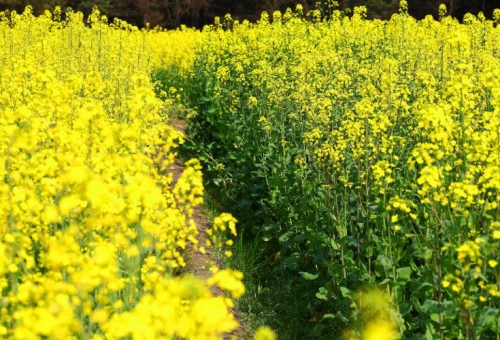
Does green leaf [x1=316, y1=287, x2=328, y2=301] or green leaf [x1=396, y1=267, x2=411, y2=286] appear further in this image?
green leaf [x1=316, y1=287, x2=328, y2=301]

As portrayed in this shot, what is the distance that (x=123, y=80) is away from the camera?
805 centimetres

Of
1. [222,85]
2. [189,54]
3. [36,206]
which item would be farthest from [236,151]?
[189,54]

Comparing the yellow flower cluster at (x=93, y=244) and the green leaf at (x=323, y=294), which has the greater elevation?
the yellow flower cluster at (x=93, y=244)

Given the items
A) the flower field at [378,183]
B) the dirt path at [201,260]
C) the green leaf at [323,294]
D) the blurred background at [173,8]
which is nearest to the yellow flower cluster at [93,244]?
the dirt path at [201,260]

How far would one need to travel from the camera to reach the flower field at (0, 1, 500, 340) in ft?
8.07

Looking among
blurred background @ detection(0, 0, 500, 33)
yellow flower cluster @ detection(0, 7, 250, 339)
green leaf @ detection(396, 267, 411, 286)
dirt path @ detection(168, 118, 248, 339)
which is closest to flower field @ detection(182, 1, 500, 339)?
green leaf @ detection(396, 267, 411, 286)

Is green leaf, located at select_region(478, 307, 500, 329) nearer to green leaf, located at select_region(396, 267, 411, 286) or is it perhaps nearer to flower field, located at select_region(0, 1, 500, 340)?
flower field, located at select_region(0, 1, 500, 340)

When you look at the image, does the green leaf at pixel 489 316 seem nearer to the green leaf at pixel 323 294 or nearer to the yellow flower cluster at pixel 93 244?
the yellow flower cluster at pixel 93 244

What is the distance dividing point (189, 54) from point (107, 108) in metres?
8.35

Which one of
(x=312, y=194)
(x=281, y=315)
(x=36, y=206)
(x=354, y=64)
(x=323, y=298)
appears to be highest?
(x=354, y=64)

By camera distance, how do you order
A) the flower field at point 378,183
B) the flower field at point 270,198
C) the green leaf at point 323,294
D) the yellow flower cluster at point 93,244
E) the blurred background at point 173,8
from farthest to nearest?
1. the blurred background at point 173,8
2. the green leaf at point 323,294
3. the flower field at point 378,183
4. the flower field at point 270,198
5. the yellow flower cluster at point 93,244

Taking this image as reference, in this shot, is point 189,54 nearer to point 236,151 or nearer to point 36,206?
point 236,151

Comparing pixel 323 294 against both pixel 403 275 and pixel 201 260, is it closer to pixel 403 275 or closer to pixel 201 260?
pixel 403 275

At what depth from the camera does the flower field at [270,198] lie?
2461mm
